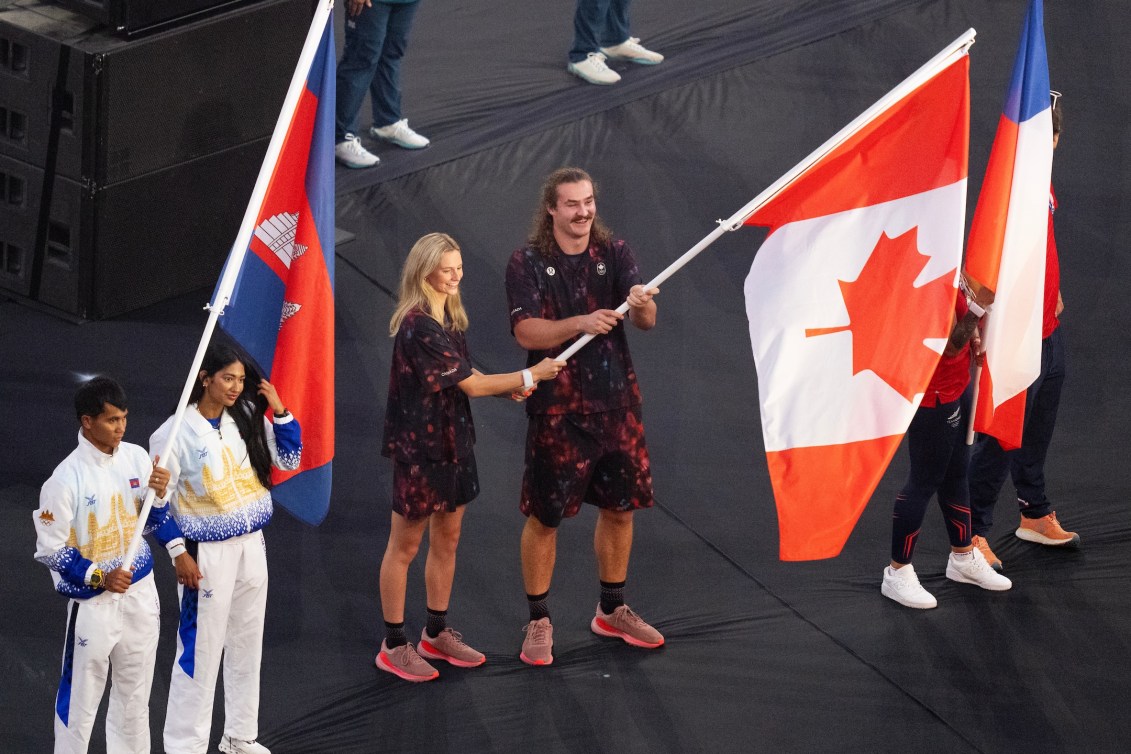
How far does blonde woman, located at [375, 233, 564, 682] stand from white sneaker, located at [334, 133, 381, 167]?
9.59 feet

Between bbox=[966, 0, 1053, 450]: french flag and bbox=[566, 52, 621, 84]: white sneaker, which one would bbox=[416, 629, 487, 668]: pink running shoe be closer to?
bbox=[966, 0, 1053, 450]: french flag

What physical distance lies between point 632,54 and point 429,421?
4.27 metres

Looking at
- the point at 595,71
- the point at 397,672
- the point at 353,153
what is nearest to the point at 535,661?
the point at 397,672

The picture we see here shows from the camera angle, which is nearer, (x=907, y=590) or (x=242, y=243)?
(x=242, y=243)

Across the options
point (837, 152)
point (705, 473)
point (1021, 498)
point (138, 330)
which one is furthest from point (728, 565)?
point (138, 330)

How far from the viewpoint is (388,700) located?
15.5 ft

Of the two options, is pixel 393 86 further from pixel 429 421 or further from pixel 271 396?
pixel 271 396

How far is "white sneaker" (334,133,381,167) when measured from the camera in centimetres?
745

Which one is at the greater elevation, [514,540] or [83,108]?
[83,108]

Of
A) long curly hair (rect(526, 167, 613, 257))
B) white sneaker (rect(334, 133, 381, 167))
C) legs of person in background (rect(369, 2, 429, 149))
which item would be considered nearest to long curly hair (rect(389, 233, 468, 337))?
long curly hair (rect(526, 167, 613, 257))

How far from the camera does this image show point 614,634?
507 cm

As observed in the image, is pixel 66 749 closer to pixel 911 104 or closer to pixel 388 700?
pixel 388 700

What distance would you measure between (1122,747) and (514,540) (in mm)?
2017

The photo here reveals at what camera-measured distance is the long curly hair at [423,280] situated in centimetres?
448
